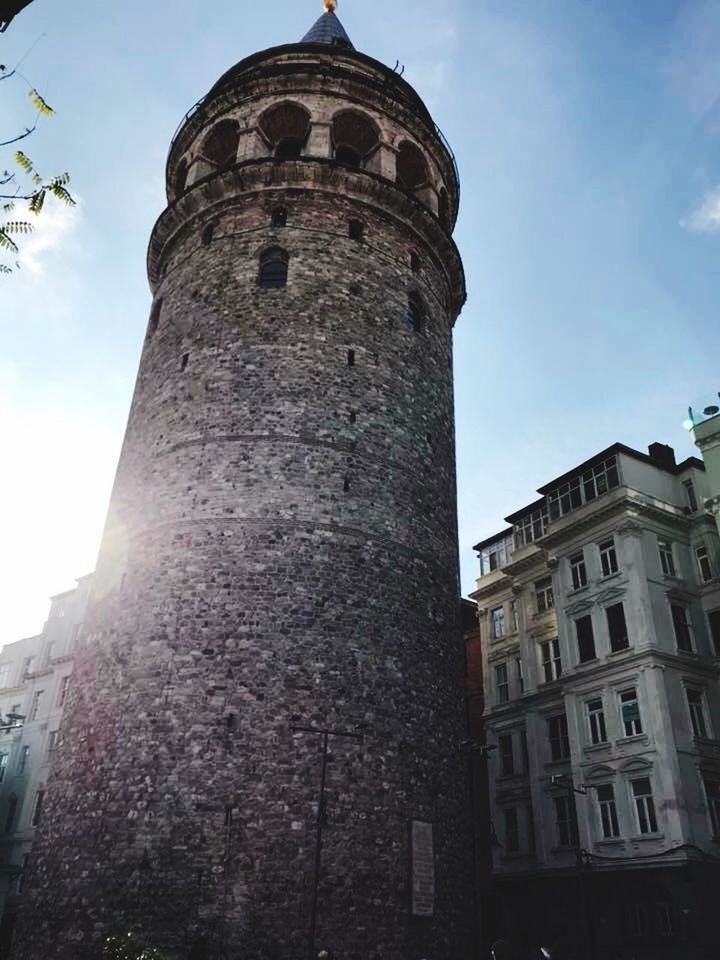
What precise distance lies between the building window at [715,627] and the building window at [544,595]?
5.46 m

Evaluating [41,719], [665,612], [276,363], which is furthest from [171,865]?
[41,719]

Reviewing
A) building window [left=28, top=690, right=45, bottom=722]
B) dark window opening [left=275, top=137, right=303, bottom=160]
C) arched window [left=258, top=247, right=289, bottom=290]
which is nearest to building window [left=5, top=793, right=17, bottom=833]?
building window [left=28, top=690, right=45, bottom=722]

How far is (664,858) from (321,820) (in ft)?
37.2

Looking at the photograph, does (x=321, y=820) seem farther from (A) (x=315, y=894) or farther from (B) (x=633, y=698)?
(B) (x=633, y=698)

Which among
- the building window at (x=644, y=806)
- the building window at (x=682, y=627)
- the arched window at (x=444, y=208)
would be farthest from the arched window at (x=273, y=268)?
the building window at (x=644, y=806)

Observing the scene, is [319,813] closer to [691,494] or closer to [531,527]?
[691,494]

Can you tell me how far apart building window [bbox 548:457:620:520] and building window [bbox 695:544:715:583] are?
10.8 ft

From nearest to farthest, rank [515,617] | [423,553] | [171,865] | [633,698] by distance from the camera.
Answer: [171,865], [423,553], [633,698], [515,617]

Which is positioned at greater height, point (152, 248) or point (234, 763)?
point (152, 248)

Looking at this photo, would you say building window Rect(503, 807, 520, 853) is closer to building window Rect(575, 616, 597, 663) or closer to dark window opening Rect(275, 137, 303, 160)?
building window Rect(575, 616, 597, 663)

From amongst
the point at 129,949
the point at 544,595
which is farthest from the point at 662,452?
the point at 129,949

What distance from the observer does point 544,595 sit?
29.2 meters

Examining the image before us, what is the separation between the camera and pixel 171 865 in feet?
43.5

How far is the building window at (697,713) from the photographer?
22750mm
